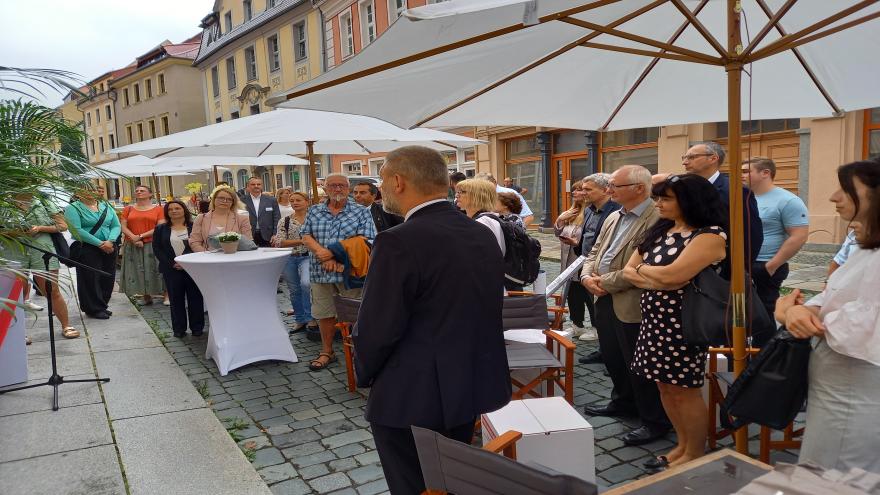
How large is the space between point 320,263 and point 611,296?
2.56 metres

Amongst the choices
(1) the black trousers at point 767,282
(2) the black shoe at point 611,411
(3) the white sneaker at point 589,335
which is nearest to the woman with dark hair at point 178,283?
(3) the white sneaker at point 589,335

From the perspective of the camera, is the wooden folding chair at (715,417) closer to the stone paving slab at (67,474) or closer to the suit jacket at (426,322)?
the suit jacket at (426,322)

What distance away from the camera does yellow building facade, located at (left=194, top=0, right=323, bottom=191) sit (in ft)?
88.9

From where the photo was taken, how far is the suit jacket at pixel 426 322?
1942 millimetres

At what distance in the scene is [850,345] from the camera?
6.31 feet

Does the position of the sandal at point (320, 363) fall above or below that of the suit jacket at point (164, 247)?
below

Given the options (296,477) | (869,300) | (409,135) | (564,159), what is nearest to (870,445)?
(869,300)

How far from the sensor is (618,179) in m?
3.44

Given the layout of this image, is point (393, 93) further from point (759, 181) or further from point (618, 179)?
point (759, 181)

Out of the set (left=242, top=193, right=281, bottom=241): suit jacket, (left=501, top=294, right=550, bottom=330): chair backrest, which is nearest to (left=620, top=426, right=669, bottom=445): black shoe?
(left=501, top=294, right=550, bottom=330): chair backrest

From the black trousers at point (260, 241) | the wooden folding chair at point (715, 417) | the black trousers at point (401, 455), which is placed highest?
the black trousers at point (260, 241)

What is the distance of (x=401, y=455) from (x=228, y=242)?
371 centimetres

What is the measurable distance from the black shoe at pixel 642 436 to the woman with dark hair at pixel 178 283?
4773mm

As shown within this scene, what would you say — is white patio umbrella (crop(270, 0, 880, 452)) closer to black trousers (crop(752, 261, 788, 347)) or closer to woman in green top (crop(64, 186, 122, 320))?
black trousers (crop(752, 261, 788, 347))
